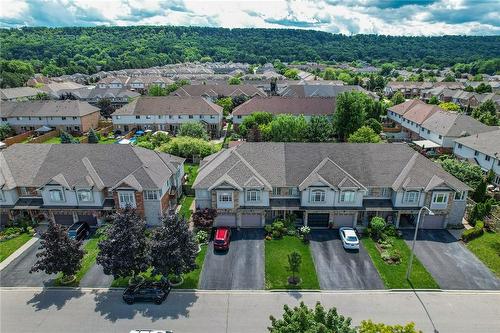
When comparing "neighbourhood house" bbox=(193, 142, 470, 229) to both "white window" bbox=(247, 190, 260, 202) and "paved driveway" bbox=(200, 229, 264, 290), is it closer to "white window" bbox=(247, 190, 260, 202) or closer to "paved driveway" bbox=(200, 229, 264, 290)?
"white window" bbox=(247, 190, 260, 202)

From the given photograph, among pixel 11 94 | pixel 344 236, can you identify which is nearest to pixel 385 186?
pixel 344 236

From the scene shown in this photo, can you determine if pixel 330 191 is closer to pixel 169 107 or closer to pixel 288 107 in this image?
pixel 288 107

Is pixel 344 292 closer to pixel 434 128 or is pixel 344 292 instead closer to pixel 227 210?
pixel 227 210

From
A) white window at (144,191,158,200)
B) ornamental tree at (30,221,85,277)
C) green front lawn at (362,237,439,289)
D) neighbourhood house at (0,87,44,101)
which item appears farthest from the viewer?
neighbourhood house at (0,87,44,101)

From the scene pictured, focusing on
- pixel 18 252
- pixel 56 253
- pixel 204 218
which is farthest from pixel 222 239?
pixel 18 252

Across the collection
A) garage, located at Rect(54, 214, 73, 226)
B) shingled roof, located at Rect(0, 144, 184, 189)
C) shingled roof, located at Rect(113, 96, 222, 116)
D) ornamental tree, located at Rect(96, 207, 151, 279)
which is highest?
shingled roof, located at Rect(113, 96, 222, 116)

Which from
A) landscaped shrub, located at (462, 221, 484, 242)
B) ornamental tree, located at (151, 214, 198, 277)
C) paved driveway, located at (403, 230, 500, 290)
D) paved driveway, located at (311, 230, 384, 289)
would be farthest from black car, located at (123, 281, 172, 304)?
landscaped shrub, located at (462, 221, 484, 242)

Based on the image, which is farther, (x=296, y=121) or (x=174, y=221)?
(x=296, y=121)
